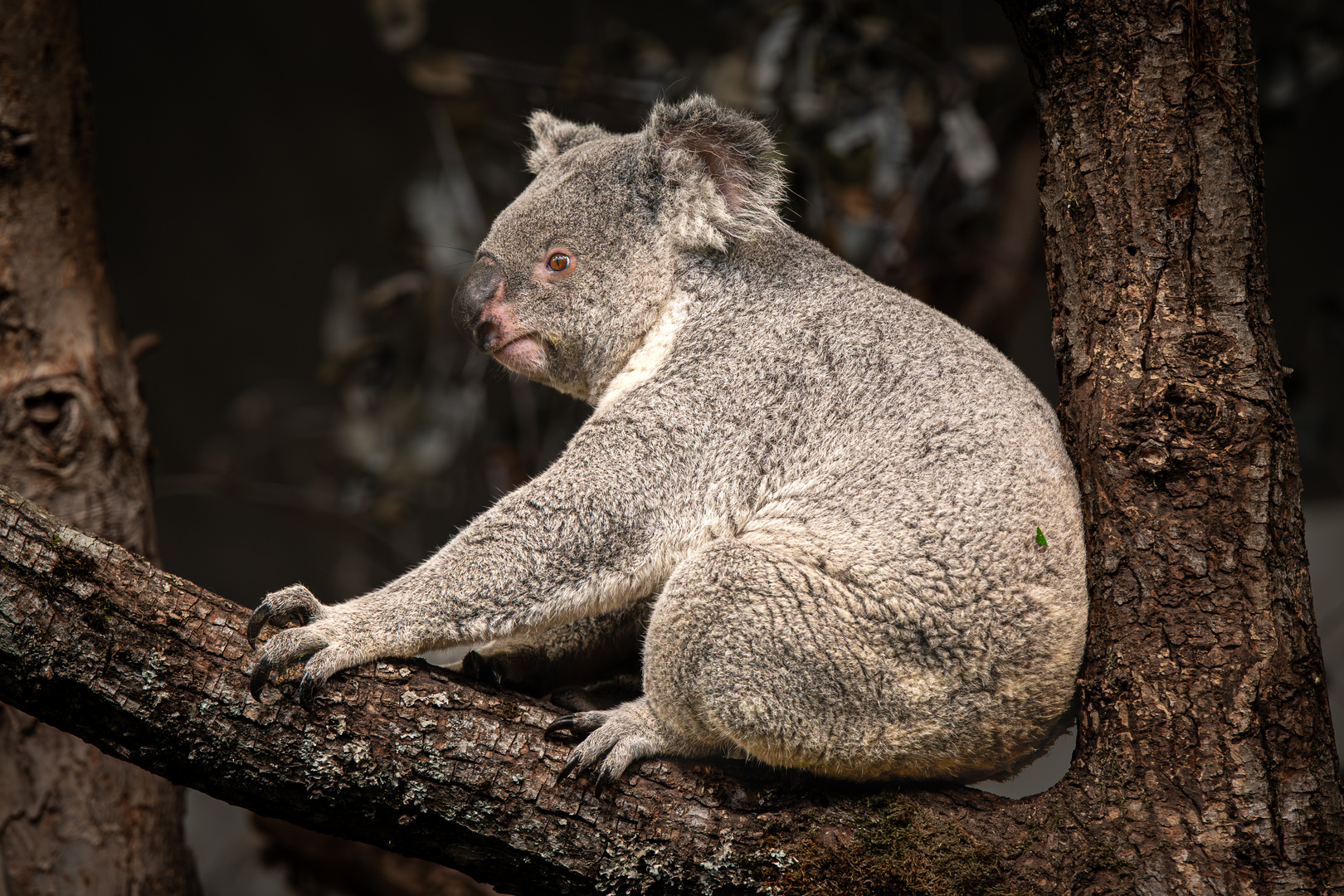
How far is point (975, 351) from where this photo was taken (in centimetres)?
195

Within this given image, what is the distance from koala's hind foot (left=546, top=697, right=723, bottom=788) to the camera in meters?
1.62

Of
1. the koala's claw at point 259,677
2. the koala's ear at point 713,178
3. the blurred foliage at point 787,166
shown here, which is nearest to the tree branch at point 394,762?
the koala's claw at point 259,677

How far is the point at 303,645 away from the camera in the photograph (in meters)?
1.56

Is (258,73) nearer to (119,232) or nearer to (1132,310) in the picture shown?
(119,232)

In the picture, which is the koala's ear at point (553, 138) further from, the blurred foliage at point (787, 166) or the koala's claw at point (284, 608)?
the koala's claw at point (284, 608)

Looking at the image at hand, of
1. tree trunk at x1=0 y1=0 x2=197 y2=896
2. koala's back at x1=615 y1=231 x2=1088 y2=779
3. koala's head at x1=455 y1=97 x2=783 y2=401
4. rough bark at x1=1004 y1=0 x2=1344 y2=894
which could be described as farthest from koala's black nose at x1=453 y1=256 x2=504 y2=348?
rough bark at x1=1004 y1=0 x2=1344 y2=894

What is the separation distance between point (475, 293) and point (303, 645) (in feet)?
2.80

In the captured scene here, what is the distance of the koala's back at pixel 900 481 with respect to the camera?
1.66 meters

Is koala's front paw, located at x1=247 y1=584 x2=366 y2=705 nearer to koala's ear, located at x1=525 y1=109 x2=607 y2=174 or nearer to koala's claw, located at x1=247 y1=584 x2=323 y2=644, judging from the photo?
koala's claw, located at x1=247 y1=584 x2=323 y2=644

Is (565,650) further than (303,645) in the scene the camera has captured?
Yes

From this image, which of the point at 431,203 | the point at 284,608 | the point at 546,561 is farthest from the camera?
the point at 431,203

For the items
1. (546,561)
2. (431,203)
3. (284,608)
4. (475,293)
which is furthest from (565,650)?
(431,203)

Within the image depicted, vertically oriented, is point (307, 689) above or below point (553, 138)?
below

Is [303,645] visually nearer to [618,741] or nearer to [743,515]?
[618,741]
